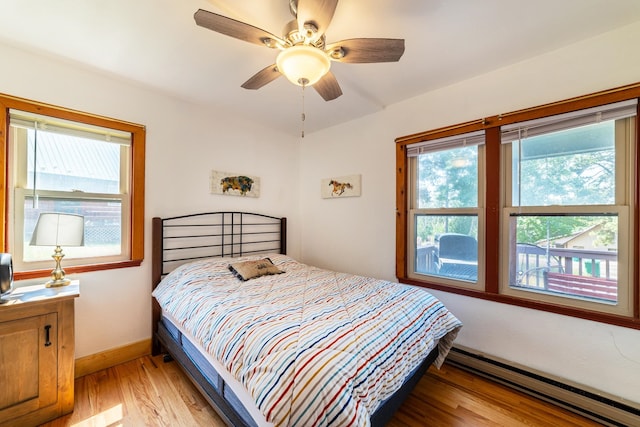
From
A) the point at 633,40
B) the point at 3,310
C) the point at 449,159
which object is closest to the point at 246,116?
the point at 449,159

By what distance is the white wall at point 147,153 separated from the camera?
195 cm

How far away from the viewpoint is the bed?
3.30 feet

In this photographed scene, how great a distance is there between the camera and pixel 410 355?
1.41 meters

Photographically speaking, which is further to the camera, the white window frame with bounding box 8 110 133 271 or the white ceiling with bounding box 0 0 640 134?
the white window frame with bounding box 8 110 133 271

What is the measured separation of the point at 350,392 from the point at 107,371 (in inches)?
90.0

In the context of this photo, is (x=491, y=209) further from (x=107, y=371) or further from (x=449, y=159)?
(x=107, y=371)

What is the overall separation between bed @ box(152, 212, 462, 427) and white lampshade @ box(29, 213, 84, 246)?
2.14 feet

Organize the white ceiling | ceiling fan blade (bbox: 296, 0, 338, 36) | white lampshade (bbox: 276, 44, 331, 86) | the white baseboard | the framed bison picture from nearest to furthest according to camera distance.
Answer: ceiling fan blade (bbox: 296, 0, 338, 36) → white lampshade (bbox: 276, 44, 331, 86) → the white ceiling → the white baseboard → the framed bison picture

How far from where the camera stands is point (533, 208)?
6.52ft

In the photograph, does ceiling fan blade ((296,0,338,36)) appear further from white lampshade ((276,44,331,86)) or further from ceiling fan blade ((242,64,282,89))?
ceiling fan blade ((242,64,282,89))

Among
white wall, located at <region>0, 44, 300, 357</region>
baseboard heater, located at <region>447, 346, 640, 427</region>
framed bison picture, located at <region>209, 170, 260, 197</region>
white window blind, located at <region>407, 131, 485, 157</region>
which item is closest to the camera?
baseboard heater, located at <region>447, 346, 640, 427</region>

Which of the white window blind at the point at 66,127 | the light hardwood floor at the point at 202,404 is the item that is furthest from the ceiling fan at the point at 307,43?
the light hardwood floor at the point at 202,404

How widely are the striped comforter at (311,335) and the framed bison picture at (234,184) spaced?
999 millimetres

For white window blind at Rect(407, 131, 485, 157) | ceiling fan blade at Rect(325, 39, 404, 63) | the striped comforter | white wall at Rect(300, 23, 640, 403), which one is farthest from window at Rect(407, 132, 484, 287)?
ceiling fan blade at Rect(325, 39, 404, 63)
